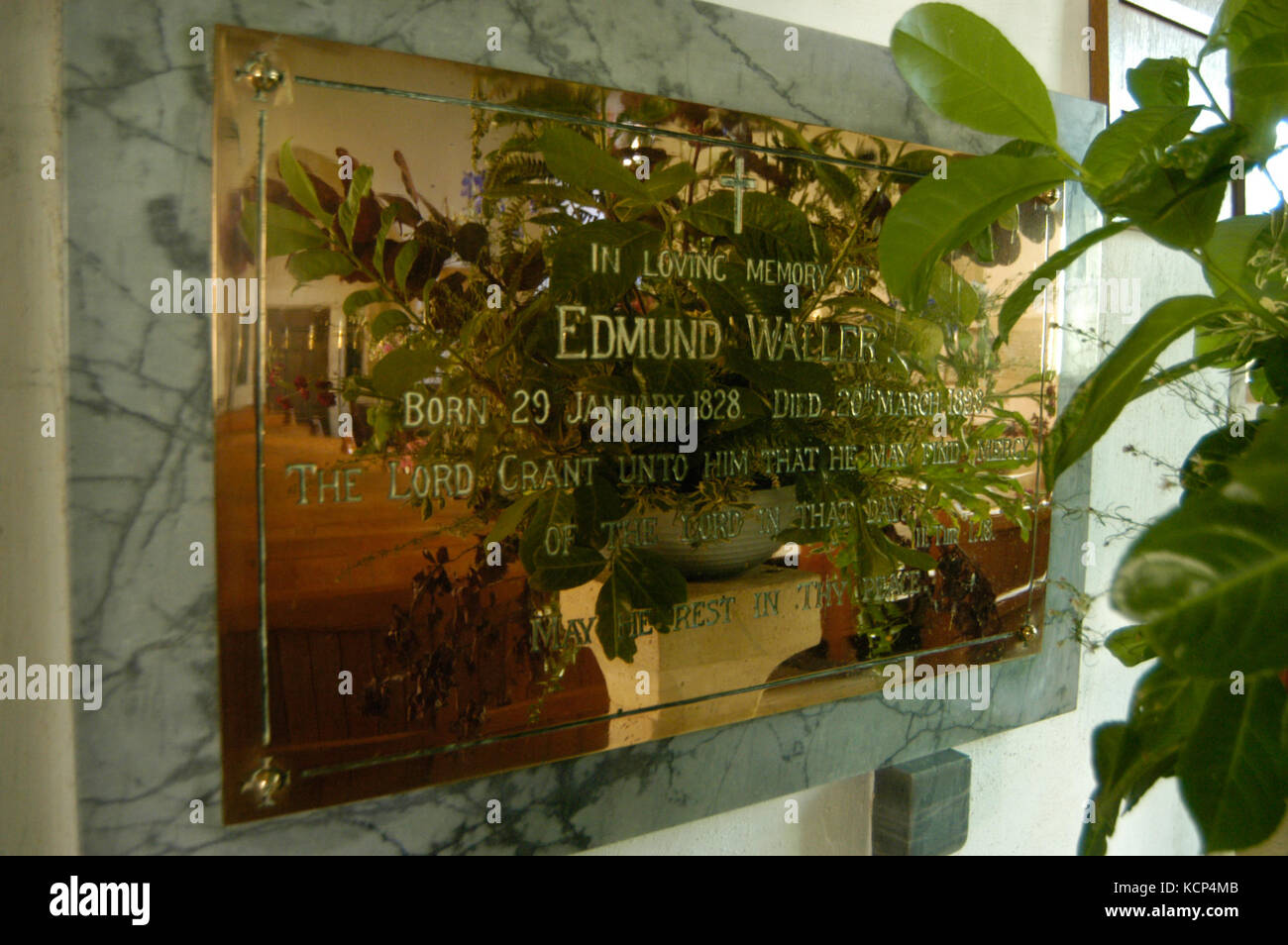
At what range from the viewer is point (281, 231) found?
29.2 inches

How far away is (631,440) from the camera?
88 centimetres

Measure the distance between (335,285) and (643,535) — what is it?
1.26ft

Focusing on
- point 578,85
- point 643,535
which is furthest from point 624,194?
point 643,535

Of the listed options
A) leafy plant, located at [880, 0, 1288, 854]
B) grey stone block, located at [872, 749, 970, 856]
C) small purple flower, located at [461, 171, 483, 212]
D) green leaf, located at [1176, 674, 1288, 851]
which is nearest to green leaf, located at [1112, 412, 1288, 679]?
leafy plant, located at [880, 0, 1288, 854]

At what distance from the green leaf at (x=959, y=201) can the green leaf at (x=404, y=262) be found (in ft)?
1.40

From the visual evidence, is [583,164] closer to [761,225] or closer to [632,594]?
[761,225]

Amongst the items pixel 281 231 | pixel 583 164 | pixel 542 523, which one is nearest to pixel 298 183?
pixel 281 231

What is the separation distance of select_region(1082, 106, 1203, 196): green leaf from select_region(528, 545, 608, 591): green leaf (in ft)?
1.79

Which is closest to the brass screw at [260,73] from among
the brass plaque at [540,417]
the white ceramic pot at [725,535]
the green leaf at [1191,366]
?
the brass plaque at [540,417]

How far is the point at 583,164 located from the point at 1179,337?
547mm

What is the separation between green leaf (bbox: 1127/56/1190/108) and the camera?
76cm

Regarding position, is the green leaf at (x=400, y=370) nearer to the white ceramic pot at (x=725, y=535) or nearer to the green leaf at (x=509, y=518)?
the green leaf at (x=509, y=518)

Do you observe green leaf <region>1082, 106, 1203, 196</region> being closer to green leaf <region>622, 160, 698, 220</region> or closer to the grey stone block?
green leaf <region>622, 160, 698, 220</region>
